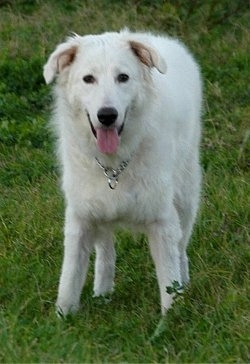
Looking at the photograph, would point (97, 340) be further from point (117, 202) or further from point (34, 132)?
point (34, 132)

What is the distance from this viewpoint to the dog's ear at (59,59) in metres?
5.83

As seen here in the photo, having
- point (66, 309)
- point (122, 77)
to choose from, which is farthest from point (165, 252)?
point (122, 77)

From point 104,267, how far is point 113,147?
1166mm

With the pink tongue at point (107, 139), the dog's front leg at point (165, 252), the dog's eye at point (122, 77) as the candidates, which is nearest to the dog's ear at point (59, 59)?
the dog's eye at point (122, 77)

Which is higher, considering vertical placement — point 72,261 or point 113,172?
point 113,172

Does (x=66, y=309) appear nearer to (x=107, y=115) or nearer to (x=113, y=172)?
(x=113, y=172)

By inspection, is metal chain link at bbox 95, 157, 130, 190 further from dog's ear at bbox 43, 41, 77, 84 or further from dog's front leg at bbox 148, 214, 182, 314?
dog's ear at bbox 43, 41, 77, 84

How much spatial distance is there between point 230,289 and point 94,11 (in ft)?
20.9

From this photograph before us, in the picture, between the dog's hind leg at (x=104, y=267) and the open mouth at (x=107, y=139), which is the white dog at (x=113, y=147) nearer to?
the open mouth at (x=107, y=139)

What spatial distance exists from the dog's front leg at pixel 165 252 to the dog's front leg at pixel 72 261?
43cm

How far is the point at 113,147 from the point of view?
574 centimetres

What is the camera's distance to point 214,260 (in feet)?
22.1

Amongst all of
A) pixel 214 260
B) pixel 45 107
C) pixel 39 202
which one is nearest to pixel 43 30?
pixel 45 107

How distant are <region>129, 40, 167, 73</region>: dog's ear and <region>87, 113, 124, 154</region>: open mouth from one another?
0.42 metres
